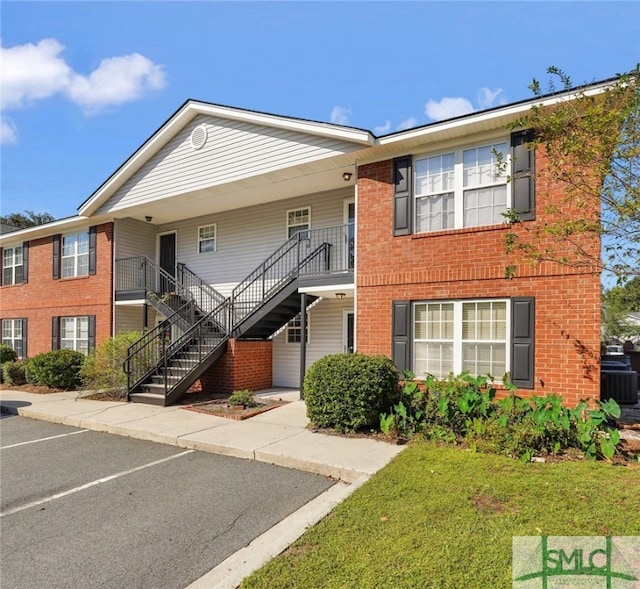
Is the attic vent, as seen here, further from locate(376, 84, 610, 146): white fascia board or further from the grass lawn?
the grass lawn

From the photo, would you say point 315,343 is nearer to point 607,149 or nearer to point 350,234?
point 350,234

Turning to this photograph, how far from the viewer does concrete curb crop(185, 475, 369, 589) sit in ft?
10.4

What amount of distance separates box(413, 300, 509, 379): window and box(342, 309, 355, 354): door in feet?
10.7

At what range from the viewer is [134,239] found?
15.5 m

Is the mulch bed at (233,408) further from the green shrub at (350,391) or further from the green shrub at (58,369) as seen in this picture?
the green shrub at (58,369)

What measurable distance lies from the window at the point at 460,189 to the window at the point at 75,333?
12190 millimetres

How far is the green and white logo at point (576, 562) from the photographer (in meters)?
2.95

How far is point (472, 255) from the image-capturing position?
28.0ft

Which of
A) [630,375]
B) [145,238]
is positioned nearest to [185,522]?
[630,375]

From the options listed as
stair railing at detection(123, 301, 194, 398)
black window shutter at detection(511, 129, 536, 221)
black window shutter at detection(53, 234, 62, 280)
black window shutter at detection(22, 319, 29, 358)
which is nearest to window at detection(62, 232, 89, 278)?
black window shutter at detection(53, 234, 62, 280)

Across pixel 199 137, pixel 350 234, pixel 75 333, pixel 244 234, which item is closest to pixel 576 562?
pixel 350 234

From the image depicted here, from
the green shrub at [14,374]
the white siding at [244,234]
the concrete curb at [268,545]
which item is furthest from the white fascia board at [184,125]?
the concrete curb at [268,545]

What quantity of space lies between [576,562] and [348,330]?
9.15 m

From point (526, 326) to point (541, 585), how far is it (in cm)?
570
